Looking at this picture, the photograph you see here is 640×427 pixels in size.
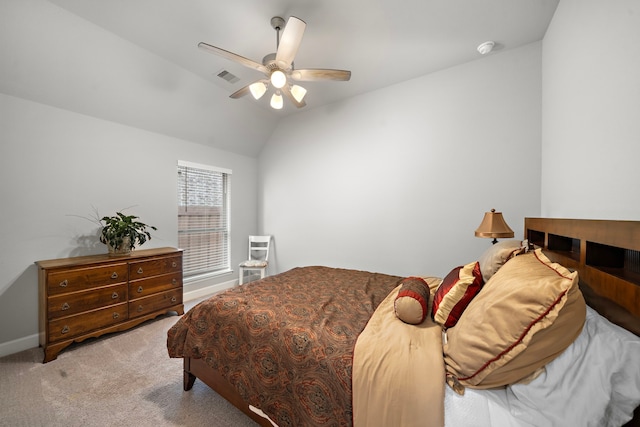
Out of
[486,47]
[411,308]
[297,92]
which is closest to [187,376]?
[411,308]

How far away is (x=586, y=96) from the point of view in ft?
4.70

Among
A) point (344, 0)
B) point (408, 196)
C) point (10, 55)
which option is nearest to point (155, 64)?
point (10, 55)

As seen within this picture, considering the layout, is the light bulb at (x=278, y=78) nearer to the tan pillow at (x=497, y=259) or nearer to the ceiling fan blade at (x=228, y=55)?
the ceiling fan blade at (x=228, y=55)

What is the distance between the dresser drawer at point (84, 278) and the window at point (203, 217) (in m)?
1.12

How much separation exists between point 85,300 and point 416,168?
3.78m

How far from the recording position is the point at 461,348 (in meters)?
1.00

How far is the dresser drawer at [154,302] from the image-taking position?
2.71 meters

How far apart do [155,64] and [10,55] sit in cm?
105

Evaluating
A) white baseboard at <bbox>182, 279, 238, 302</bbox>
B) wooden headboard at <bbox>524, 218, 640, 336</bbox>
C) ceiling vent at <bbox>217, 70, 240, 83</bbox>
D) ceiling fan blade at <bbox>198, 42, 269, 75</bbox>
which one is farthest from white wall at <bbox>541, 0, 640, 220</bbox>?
white baseboard at <bbox>182, 279, 238, 302</bbox>

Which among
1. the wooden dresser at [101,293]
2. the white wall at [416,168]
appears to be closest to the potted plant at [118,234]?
the wooden dresser at [101,293]

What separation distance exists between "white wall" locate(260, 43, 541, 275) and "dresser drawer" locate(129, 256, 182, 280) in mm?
1695

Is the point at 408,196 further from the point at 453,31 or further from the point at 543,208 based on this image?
the point at 453,31

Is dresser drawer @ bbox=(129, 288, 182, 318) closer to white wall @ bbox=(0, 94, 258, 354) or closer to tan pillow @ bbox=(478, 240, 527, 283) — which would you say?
white wall @ bbox=(0, 94, 258, 354)

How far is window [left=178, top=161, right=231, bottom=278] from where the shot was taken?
12.2 ft
